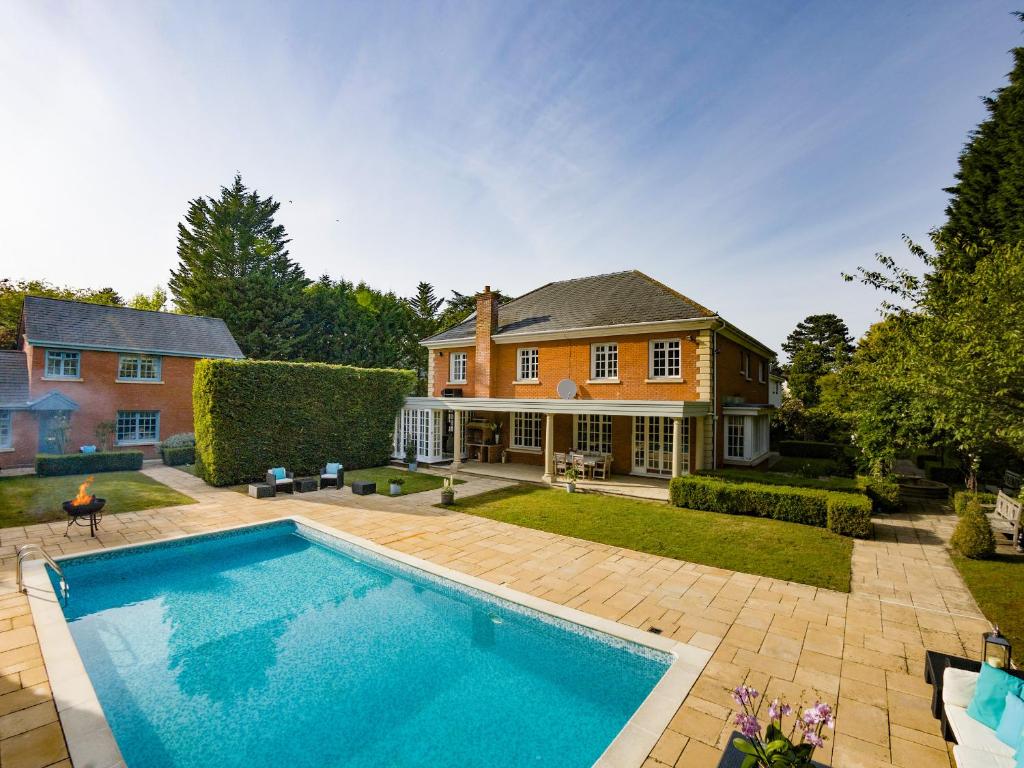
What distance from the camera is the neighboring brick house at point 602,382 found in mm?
16969

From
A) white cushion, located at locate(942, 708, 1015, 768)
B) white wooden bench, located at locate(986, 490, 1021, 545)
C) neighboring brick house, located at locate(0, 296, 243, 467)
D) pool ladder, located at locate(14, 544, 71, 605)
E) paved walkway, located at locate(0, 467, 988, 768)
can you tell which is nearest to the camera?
white cushion, located at locate(942, 708, 1015, 768)

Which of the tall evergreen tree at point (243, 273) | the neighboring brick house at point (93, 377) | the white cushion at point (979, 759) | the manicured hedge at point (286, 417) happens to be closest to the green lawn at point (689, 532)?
the white cushion at point (979, 759)

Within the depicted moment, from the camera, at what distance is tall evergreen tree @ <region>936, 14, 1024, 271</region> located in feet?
54.4

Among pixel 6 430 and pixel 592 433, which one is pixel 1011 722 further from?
pixel 6 430

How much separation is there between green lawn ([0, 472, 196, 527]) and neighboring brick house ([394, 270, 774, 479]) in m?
9.94

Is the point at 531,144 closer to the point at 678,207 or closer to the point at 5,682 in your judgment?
the point at 678,207

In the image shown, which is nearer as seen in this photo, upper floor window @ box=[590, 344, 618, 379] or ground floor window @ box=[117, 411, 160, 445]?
upper floor window @ box=[590, 344, 618, 379]

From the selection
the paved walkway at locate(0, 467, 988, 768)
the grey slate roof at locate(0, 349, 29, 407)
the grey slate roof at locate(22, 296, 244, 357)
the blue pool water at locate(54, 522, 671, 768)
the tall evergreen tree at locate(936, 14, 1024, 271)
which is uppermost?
the tall evergreen tree at locate(936, 14, 1024, 271)

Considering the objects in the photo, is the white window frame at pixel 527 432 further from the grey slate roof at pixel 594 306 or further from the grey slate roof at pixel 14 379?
the grey slate roof at pixel 14 379

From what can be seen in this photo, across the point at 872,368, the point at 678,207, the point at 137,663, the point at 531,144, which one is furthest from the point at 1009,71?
the point at 137,663

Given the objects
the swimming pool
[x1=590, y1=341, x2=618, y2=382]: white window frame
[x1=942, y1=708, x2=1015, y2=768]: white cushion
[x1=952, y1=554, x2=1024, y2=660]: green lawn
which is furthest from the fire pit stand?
[x1=952, y1=554, x2=1024, y2=660]: green lawn

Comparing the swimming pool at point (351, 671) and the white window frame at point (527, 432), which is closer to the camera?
the swimming pool at point (351, 671)

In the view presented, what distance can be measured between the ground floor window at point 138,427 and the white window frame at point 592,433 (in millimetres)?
22938

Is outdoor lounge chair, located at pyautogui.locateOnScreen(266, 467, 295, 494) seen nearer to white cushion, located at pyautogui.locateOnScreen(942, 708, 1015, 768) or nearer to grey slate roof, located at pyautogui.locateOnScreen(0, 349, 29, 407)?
grey slate roof, located at pyautogui.locateOnScreen(0, 349, 29, 407)
